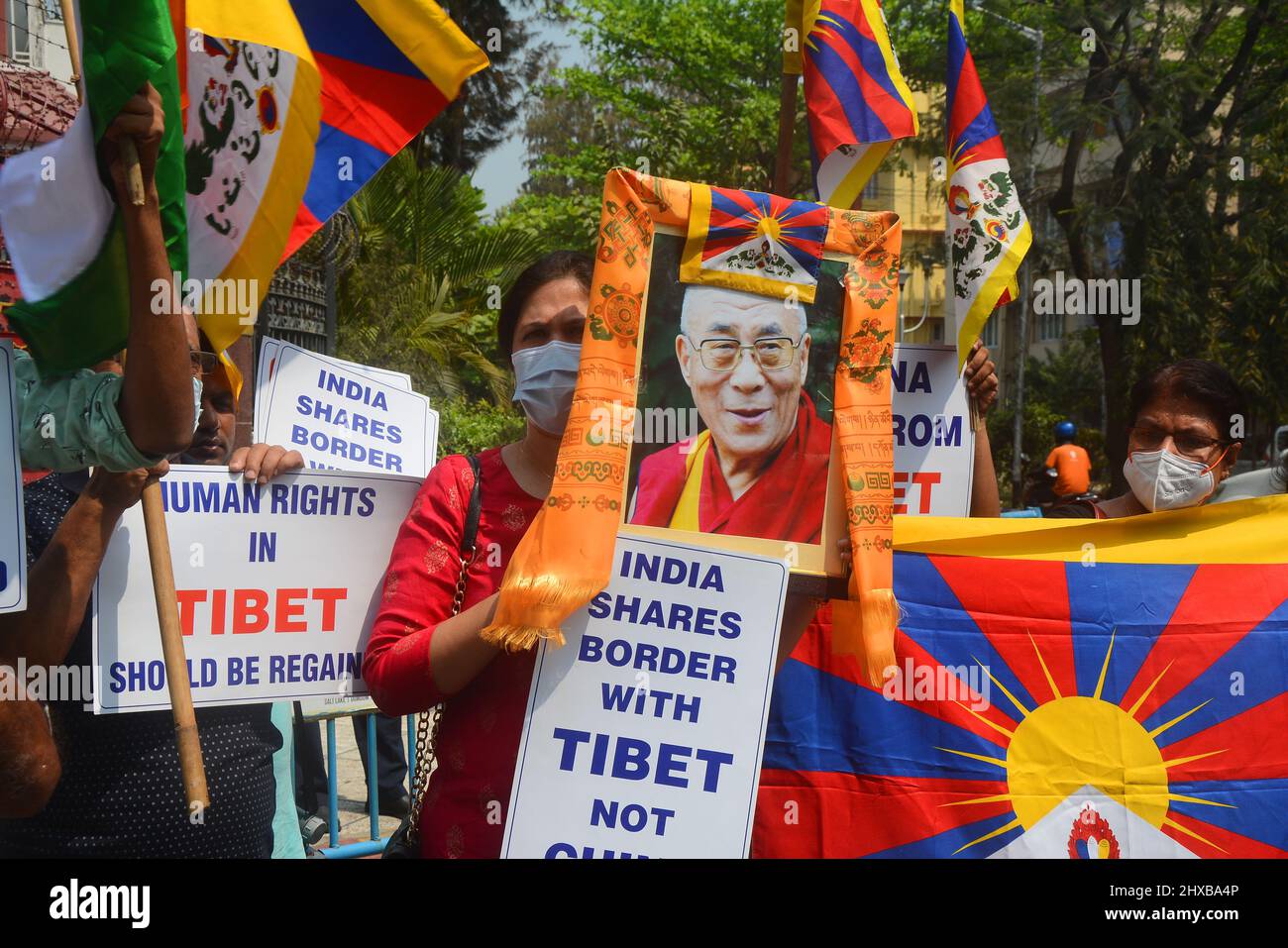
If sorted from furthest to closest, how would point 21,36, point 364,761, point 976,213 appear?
point 21,36 → point 364,761 → point 976,213

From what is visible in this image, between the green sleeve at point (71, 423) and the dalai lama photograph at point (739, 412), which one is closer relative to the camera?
the green sleeve at point (71, 423)

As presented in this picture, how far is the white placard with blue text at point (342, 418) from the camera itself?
11.2 feet

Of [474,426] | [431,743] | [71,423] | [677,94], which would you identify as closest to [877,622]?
[431,743]

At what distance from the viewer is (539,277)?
2.45 meters

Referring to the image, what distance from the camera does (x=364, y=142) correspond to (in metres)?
3.19

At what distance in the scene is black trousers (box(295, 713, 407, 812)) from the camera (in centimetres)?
563

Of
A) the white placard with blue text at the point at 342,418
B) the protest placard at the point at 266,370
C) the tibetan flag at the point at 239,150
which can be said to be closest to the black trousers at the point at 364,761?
the white placard with blue text at the point at 342,418

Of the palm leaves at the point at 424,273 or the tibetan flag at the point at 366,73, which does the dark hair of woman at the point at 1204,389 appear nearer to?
the tibetan flag at the point at 366,73

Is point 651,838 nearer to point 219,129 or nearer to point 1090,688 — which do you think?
point 1090,688

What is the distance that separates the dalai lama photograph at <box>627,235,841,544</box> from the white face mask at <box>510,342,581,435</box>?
0.17 meters

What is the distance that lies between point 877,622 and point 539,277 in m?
0.98

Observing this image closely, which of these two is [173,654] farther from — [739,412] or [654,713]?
[739,412]

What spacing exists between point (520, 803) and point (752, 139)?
1948 cm

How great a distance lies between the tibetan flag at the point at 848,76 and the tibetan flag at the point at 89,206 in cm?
195
